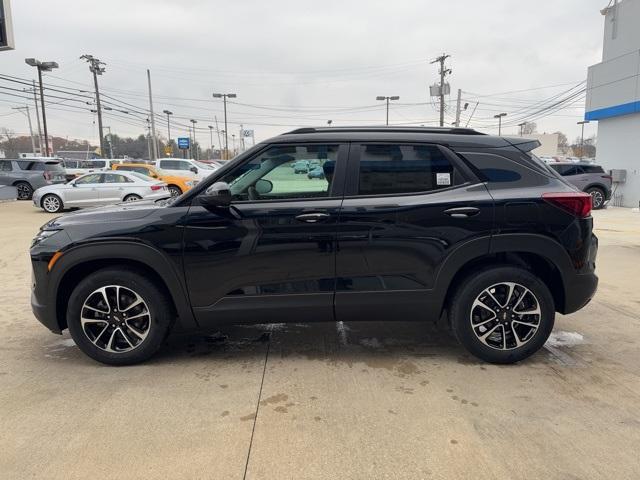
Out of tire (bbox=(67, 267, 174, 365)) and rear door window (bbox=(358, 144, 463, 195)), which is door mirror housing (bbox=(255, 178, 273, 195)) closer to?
rear door window (bbox=(358, 144, 463, 195))

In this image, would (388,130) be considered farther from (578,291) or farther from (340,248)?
(578,291)

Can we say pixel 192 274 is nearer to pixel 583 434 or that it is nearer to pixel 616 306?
pixel 583 434

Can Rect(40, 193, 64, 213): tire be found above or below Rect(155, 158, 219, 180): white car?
below

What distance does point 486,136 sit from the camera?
382 centimetres

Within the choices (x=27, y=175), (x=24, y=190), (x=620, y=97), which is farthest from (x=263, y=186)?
(x=24, y=190)

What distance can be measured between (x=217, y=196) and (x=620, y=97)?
1827 centimetres

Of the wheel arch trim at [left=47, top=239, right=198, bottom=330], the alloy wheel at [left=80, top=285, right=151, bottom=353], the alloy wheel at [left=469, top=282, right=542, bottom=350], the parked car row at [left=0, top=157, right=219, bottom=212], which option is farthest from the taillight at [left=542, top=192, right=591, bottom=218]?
the parked car row at [left=0, top=157, right=219, bottom=212]

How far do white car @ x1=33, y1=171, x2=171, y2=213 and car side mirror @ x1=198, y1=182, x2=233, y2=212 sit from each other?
12.5m

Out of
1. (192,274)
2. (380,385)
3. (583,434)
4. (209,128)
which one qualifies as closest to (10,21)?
(192,274)

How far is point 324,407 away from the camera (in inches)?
124

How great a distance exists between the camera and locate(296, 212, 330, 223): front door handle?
355cm

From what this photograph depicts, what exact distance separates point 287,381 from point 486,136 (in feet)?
8.22

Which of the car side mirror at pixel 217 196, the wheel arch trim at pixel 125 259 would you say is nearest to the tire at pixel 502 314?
the car side mirror at pixel 217 196

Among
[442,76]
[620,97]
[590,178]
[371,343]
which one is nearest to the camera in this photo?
[371,343]
